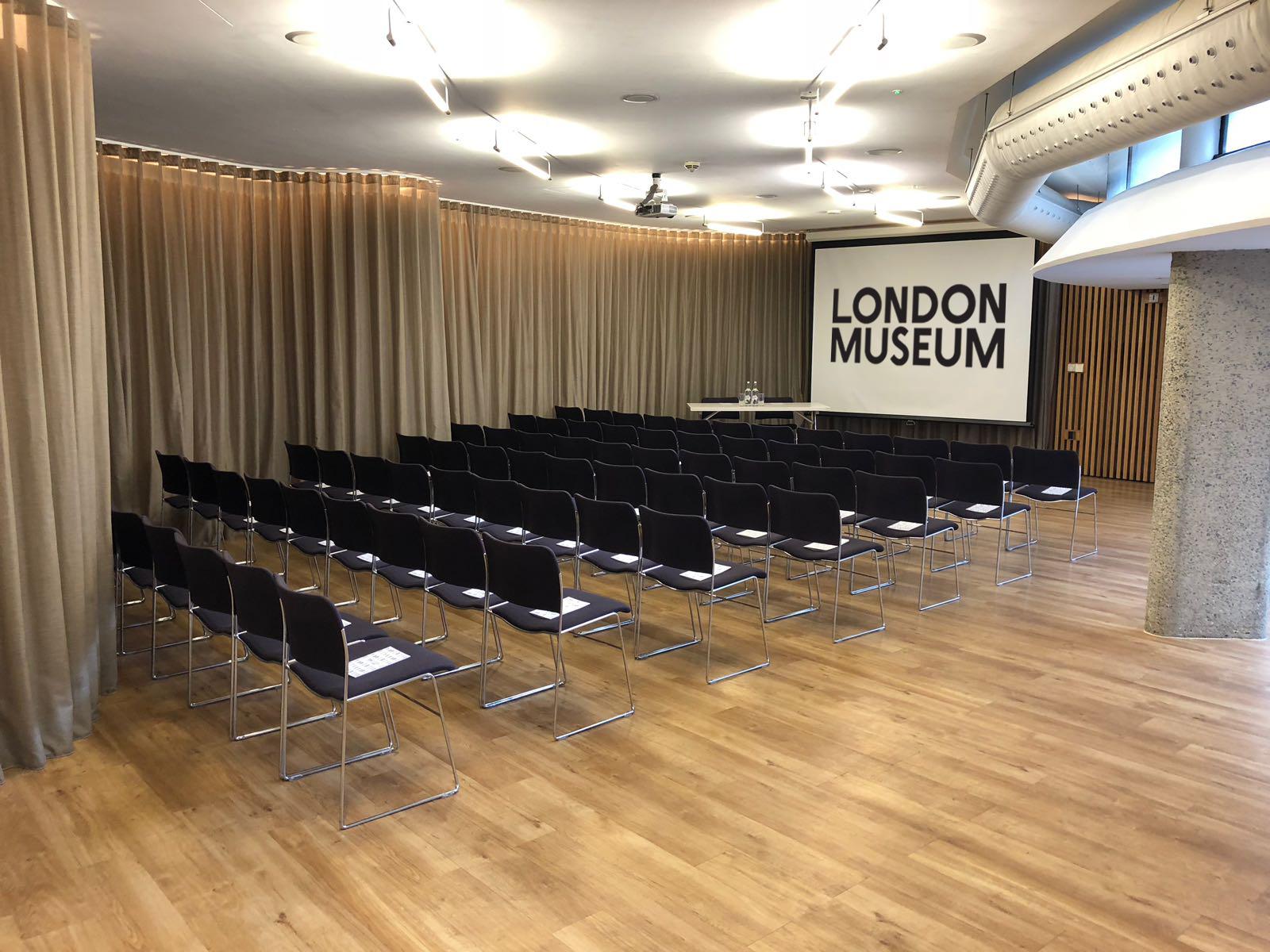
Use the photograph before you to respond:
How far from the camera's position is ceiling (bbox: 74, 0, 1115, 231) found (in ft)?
17.3

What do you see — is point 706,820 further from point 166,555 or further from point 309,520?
point 309,520

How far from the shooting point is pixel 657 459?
888 centimetres

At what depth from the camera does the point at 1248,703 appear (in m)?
5.32

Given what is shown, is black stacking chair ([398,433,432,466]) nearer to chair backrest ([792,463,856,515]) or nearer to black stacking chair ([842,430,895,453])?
chair backrest ([792,463,856,515])

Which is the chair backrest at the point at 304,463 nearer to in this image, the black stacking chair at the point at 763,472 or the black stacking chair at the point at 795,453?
the black stacking chair at the point at 763,472

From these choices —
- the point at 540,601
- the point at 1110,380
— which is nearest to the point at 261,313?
the point at 540,601

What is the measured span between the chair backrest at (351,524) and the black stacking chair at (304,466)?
2499mm

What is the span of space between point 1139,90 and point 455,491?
Answer: 5.20 metres

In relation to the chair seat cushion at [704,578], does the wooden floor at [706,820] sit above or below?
below

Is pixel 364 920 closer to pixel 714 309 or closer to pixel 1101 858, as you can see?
pixel 1101 858

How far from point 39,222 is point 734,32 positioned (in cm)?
388

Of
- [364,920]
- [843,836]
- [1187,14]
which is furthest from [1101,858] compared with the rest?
[1187,14]

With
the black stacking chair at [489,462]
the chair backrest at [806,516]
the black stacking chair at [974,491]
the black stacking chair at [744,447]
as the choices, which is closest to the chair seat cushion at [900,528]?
the black stacking chair at [974,491]

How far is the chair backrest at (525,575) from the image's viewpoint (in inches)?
187
